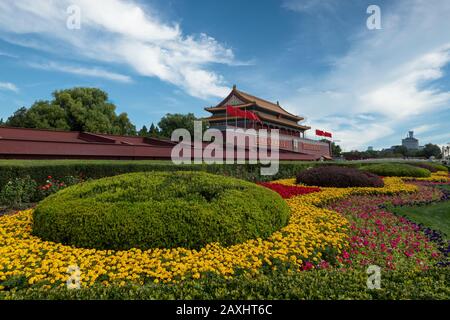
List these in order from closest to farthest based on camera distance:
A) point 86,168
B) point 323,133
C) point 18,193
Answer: point 18,193 → point 86,168 → point 323,133

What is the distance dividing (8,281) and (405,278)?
3448mm

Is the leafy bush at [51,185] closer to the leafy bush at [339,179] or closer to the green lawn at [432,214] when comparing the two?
the leafy bush at [339,179]

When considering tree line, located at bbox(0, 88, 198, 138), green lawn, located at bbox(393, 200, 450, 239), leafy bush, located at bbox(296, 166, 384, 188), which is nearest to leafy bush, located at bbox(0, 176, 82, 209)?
leafy bush, located at bbox(296, 166, 384, 188)

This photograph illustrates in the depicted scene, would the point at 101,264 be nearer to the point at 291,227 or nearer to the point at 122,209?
the point at 122,209

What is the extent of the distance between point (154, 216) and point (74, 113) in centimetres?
2458

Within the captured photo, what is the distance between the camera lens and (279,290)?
202 centimetres

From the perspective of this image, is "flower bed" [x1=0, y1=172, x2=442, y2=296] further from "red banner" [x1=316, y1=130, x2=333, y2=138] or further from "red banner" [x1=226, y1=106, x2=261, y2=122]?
"red banner" [x1=316, y1=130, x2=333, y2=138]

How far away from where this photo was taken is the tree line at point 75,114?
23250mm

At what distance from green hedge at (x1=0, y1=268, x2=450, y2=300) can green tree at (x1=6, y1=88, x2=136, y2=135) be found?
24747 mm

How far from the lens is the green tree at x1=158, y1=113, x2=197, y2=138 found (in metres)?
32.1

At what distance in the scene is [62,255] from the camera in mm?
3279

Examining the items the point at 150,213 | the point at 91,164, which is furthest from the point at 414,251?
the point at 91,164

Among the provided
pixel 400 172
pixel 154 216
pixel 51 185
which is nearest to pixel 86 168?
pixel 51 185

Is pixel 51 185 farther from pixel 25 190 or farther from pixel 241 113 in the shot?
pixel 241 113
